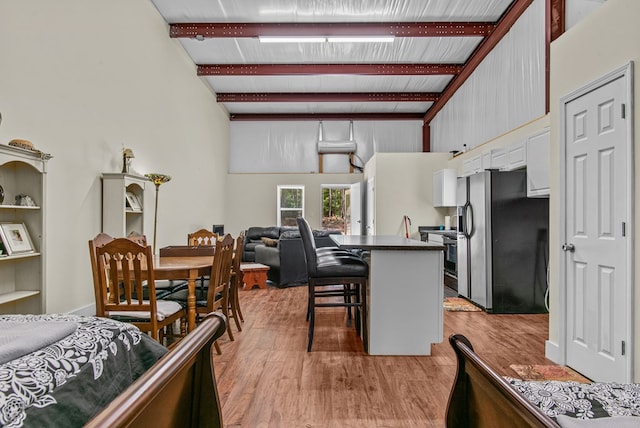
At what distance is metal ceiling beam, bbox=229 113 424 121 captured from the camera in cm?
891

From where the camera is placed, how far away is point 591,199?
2.40m

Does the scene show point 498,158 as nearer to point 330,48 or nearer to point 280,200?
point 330,48

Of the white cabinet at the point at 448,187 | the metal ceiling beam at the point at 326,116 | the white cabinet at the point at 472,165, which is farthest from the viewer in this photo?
the metal ceiling beam at the point at 326,116

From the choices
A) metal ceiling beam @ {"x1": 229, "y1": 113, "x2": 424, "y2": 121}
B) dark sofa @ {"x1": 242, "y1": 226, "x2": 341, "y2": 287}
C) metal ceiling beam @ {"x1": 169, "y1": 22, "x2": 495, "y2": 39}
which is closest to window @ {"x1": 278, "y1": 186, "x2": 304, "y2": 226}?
metal ceiling beam @ {"x1": 229, "y1": 113, "x2": 424, "y2": 121}

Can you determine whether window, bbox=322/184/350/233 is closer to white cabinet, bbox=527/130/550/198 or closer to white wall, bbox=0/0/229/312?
white wall, bbox=0/0/229/312

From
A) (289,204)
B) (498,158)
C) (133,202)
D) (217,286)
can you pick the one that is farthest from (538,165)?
(289,204)

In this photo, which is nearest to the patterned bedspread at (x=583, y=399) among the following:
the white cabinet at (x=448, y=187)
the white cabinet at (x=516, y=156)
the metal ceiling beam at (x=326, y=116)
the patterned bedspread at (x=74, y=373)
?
the patterned bedspread at (x=74, y=373)

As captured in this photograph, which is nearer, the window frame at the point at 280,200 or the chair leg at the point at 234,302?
the chair leg at the point at 234,302

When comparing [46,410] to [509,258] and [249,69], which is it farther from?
[249,69]

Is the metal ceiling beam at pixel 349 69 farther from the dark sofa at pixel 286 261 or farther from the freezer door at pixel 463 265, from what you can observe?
the freezer door at pixel 463 265

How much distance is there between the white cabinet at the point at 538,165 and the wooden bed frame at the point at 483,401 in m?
2.98

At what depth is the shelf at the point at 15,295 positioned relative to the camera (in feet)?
7.28

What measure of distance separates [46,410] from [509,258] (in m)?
4.30

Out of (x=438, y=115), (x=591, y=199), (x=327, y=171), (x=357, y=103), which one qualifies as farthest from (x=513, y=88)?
(x=327, y=171)
